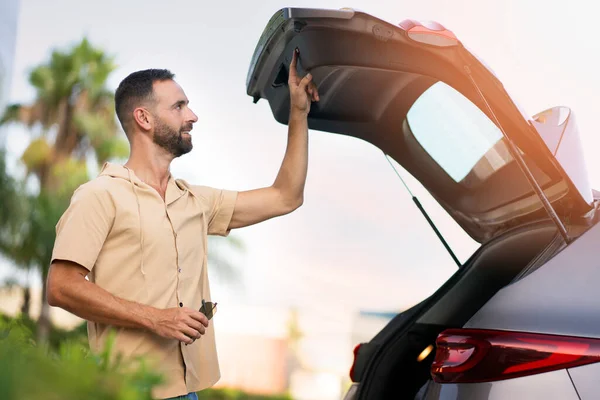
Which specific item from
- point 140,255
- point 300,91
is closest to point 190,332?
point 140,255

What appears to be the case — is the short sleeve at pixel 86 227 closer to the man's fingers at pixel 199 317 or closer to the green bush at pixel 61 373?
the man's fingers at pixel 199 317

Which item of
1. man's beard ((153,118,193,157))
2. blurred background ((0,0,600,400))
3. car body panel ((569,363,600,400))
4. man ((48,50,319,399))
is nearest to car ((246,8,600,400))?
car body panel ((569,363,600,400))

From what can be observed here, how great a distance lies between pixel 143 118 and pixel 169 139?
0.14 m

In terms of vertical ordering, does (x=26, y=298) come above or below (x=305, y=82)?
below

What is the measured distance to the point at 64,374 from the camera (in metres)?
0.95

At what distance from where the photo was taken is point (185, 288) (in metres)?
2.76

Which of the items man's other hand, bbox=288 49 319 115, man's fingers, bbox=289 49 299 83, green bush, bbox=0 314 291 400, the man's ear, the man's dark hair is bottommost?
green bush, bbox=0 314 291 400

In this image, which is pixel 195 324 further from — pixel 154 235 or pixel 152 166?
pixel 152 166

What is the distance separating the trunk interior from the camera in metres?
3.02

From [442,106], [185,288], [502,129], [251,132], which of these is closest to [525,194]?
[442,106]

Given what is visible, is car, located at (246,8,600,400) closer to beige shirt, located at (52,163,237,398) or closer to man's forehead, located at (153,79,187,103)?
man's forehead, located at (153,79,187,103)

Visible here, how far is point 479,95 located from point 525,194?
724mm

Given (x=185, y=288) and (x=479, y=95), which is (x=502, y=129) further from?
(x=185, y=288)

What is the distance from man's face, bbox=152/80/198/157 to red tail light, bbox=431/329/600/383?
1.32 m
